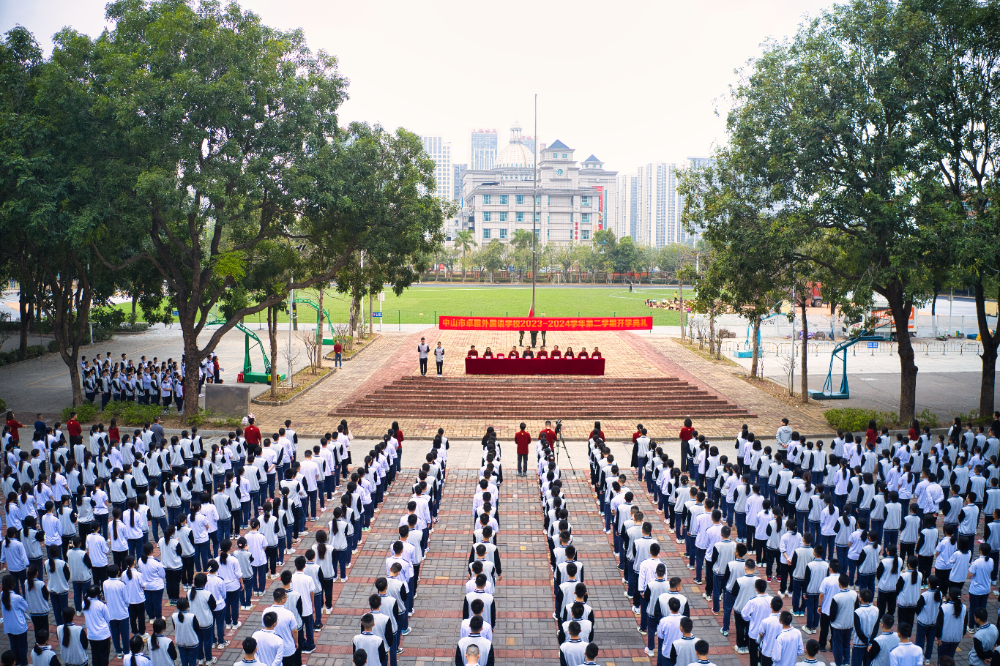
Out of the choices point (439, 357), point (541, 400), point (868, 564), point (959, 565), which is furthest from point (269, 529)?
point (439, 357)

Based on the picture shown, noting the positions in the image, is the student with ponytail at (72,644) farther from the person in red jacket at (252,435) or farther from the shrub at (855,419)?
the shrub at (855,419)

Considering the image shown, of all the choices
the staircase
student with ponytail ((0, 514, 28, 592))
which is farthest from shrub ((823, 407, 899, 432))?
student with ponytail ((0, 514, 28, 592))

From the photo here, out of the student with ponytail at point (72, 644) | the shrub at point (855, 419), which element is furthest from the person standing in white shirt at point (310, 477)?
the shrub at point (855, 419)

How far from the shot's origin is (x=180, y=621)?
7168 millimetres

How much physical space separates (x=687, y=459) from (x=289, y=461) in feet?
27.5

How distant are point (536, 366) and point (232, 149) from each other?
11.9 m

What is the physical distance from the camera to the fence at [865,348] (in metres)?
34.8

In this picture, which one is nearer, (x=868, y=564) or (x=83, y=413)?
(x=868, y=564)

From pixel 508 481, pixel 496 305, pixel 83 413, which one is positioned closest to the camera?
pixel 508 481

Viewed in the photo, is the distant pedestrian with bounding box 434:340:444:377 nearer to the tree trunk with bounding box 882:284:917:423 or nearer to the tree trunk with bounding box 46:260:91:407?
the tree trunk with bounding box 46:260:91:407

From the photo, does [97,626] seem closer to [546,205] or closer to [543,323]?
[543,323]

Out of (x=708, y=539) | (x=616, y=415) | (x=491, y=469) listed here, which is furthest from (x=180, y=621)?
(x=616, y=415)

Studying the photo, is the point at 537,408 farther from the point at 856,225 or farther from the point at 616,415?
the point at 856,225

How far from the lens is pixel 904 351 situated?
19.2 m
